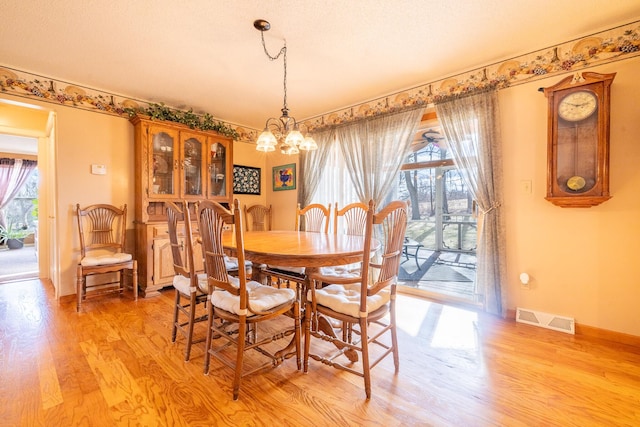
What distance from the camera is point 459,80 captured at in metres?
2.74

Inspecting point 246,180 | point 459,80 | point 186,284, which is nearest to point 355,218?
point 186,284

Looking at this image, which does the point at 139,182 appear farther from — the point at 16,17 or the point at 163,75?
the point at 16,17

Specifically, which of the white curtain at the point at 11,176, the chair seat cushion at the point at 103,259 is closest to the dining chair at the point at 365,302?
the chair seat cushion at the point at 103,259

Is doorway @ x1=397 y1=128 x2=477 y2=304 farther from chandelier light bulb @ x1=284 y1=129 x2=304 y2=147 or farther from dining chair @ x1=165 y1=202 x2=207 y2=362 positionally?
dining chair @ x1=165 y1=202 x2=207 y2=362

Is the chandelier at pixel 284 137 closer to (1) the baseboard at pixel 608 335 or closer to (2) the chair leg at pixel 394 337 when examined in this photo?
(2) the chair leg at pixel 394 337

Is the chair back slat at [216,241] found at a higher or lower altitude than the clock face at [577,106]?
lower

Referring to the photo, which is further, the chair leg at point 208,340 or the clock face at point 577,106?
→ the clock face at point 577,106

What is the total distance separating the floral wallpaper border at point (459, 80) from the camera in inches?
82.0

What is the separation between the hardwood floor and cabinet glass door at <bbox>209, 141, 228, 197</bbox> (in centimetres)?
204

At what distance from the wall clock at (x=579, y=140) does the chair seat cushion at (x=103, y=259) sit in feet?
13.4

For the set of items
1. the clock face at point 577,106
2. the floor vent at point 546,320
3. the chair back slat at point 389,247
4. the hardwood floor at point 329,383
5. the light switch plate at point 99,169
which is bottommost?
the hardwood floor at point 329,383

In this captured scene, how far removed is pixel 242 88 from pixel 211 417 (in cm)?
296

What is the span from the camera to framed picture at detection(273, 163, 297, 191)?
170 inches

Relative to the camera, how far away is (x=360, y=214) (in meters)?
2.71
